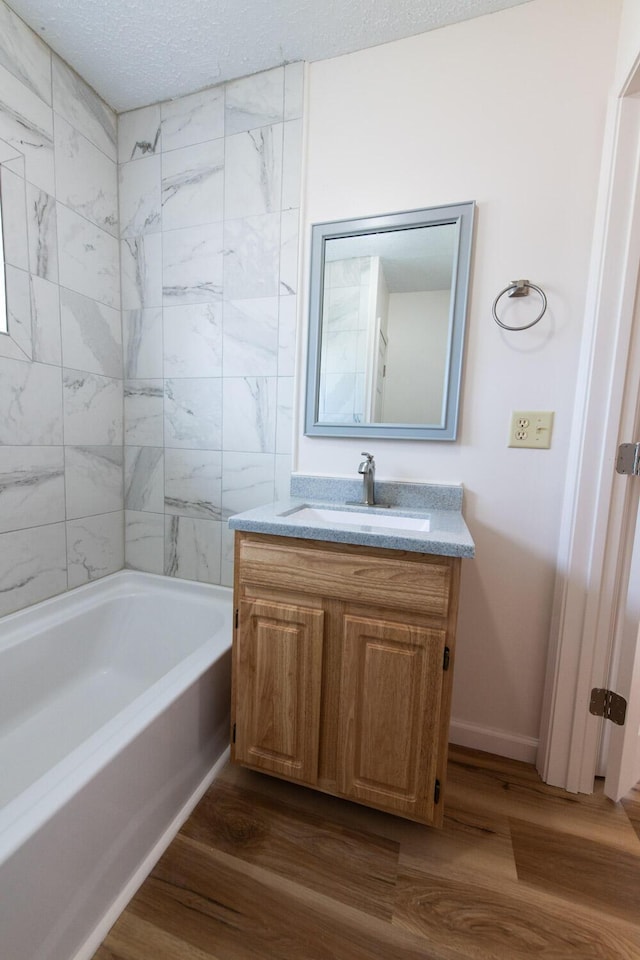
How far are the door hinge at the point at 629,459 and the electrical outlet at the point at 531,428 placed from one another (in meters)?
0.20

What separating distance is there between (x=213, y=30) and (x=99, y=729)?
2.27 metres

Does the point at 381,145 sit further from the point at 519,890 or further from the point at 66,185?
the point at 519,890

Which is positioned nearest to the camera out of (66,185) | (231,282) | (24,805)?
(24,805)

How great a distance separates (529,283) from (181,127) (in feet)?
5.07

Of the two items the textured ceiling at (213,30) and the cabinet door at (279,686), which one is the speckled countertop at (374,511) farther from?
the textured ceiling at (213,30)

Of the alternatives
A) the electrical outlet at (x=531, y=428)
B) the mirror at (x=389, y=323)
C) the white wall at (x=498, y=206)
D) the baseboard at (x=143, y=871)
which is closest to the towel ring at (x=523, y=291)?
the white wall at (x=498, y=206)

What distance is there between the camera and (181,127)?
1.60 metres

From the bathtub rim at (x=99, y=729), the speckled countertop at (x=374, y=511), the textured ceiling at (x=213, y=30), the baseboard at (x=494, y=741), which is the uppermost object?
the textured ceiling at (x=213, y=30)

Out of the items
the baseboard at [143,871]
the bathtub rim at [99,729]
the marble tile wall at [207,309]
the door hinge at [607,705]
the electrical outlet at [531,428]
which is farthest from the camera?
the marble tile wall at [207,309]

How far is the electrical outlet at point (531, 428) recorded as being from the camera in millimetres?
1272

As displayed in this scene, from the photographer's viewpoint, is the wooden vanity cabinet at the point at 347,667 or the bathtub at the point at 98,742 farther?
the wooden vanity cabinet at the point at 347,667

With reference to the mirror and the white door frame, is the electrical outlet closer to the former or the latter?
the white door frame

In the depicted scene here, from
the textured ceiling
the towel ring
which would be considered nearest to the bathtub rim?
the towel ring

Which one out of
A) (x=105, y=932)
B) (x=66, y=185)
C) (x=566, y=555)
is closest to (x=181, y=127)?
(x=66, y=185)
